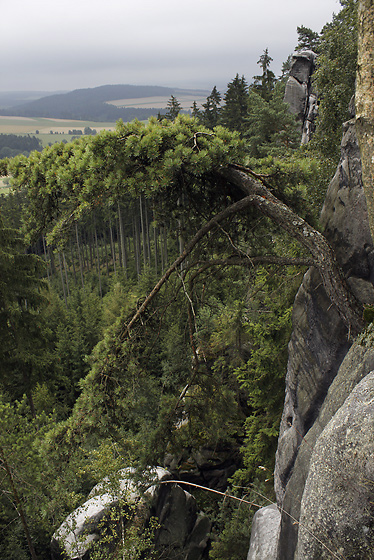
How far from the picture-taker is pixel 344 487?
3.43 meters

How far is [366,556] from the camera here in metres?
3.21

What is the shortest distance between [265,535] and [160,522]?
17.9 feet

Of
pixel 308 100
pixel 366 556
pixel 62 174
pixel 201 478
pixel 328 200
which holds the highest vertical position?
pixel 308 100

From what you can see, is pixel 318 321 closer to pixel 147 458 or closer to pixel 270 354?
pixel 147 458

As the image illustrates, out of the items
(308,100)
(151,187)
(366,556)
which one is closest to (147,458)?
(366,556)

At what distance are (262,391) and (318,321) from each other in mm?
6854

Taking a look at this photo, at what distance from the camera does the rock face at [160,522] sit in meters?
10.7

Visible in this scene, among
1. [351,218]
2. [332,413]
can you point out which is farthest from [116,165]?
[332,413]

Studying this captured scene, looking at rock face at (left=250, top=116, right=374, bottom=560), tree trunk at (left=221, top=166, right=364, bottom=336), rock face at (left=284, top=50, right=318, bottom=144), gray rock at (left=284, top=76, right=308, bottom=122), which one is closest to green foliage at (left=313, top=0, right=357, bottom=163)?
rock face at (left=250, top=116, right=374, bottom=560)

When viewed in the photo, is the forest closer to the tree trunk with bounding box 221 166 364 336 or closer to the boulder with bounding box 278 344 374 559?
the tree trunk with bounding box 221 166 364 336

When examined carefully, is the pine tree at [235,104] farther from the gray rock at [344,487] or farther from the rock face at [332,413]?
the gray rock at [344,487]

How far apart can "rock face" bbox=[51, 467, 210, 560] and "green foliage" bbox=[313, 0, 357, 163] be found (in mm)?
12675

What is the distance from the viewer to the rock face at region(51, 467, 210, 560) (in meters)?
10.7

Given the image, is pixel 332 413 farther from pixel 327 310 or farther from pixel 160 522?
pixel 160 522
